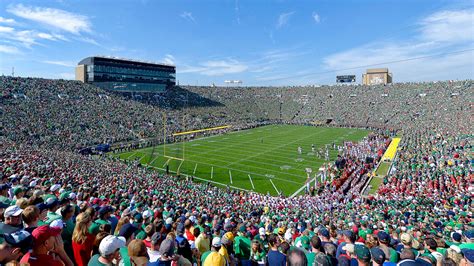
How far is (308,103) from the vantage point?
80188 mm

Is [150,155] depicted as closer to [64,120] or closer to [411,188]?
[64,120]

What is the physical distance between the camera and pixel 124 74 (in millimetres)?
58125

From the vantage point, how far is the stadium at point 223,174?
386 cm

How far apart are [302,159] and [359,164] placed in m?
6.40

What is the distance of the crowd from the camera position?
3561 millimetres

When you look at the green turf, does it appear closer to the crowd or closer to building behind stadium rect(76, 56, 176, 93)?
the crowd

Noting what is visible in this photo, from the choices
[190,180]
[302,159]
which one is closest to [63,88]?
[190,180]

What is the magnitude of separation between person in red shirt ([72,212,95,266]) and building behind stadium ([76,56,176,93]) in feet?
188

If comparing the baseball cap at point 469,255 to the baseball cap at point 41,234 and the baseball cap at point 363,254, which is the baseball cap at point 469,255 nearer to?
the baseball cap at point 363,254

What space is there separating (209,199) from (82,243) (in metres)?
11.1

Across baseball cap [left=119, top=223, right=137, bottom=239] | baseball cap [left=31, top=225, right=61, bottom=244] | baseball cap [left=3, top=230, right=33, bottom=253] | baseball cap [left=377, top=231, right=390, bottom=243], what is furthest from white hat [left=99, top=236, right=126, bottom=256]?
baseball cap [left=377, top=231, right=390, bottom=243]

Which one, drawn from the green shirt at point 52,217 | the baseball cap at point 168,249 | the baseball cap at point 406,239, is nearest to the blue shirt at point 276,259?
the baseball cap at point 168,249

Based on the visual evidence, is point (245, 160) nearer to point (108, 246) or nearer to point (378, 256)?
point (378, 256)

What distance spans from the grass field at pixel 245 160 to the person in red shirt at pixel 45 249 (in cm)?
1848
